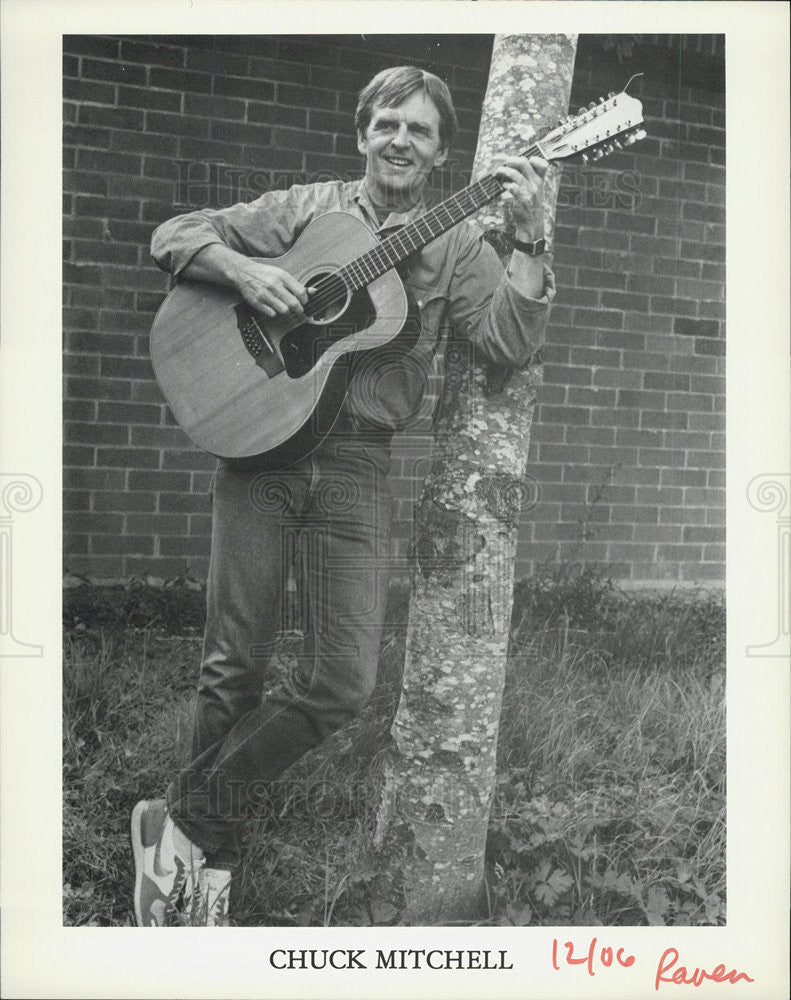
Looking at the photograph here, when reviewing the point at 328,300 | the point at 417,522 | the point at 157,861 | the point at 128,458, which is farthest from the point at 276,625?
the point at 328,300

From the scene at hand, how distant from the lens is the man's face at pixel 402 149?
2.73 meters

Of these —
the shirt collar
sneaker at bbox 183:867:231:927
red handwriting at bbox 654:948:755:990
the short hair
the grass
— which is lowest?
red handwriting at bbox 654:948:755:990

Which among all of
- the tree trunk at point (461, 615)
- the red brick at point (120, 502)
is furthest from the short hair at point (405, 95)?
the red brick at point (120, 502)

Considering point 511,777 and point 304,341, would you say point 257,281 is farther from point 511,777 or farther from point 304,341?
point 511,777

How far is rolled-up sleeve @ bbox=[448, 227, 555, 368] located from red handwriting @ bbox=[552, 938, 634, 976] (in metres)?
1.63

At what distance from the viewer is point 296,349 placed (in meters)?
2.68

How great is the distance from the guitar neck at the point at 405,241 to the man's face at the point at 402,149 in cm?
10

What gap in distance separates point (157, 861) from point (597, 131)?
2.36 meters

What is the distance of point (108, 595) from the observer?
285cm

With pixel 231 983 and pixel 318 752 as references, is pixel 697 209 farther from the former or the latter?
pixel 231 983

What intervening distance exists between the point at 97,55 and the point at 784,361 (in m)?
2.12

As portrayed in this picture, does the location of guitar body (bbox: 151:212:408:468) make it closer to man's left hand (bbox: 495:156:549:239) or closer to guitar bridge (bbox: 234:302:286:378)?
guitar bridge (bbox: 234:302:286:378)

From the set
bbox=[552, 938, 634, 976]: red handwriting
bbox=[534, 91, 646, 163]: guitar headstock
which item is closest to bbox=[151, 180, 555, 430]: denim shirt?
bbox=[534, 91, 646, 163]: guitar headstock

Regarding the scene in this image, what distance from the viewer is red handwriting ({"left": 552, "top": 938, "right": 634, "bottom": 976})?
2.82 metres
